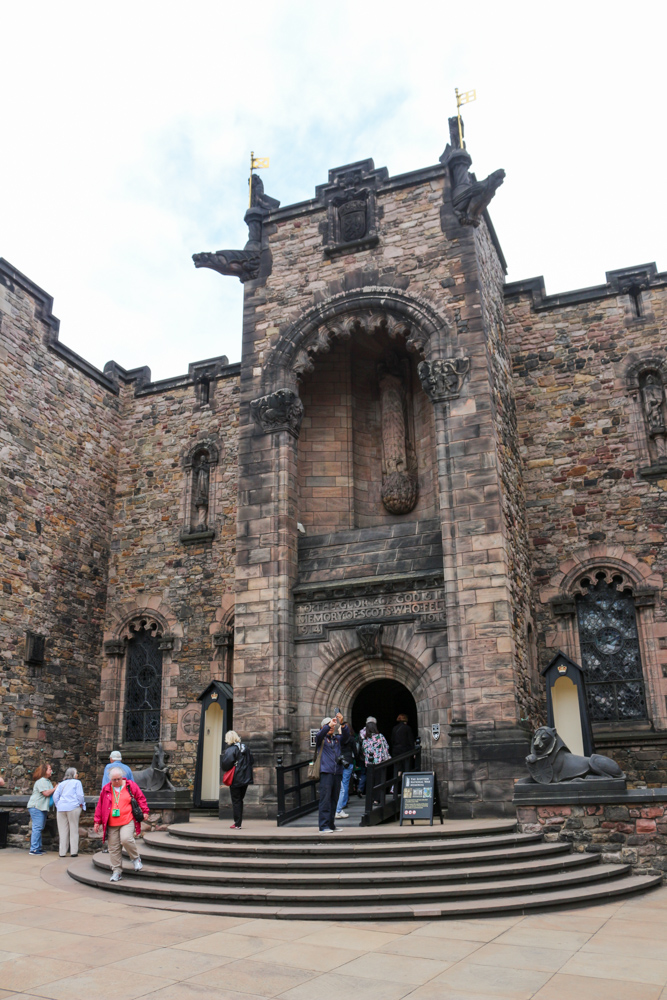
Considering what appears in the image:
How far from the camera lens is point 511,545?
552 inches

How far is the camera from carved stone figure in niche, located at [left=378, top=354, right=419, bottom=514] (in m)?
16.2

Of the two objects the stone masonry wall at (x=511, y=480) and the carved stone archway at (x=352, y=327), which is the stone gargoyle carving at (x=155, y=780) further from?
the carved stone archway at (x=352, y=327)

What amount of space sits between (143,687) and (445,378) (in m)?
10.4

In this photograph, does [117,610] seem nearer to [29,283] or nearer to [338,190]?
[29,283]

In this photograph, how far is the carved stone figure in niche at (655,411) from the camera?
51.0 feet

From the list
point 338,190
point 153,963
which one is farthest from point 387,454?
point 153,963

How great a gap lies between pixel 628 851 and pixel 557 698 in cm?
369

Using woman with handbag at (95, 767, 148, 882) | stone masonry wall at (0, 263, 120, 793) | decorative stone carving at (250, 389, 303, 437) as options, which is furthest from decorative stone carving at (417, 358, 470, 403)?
stone masonry wall at (0, 263, 120, 793)

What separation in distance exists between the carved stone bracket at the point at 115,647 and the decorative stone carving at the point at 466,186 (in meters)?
12.1

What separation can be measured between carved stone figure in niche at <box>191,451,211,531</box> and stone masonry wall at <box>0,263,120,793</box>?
7.87 feet

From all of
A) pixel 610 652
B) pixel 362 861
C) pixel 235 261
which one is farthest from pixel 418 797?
pixel 235 261

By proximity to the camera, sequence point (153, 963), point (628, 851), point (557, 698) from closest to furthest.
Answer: point (153, 963), point (628, 851), point (557, 698)

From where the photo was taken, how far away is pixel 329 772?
10.4 m

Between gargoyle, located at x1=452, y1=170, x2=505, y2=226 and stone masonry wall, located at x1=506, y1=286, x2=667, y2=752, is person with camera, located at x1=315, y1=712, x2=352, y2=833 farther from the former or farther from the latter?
gargoyle, located at x1=452, y1=170, x2=505, y2=226
